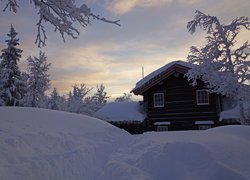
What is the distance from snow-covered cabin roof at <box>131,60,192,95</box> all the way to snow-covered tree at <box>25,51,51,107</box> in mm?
19584

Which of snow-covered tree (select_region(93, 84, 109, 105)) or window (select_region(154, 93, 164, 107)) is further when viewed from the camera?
snow-covered tree (select_region(93, 84, 109, 105))

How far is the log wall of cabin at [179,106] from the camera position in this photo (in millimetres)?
23422

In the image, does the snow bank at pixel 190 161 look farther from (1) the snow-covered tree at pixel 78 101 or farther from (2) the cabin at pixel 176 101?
(1) the snow-covered tree at pixel 78 101

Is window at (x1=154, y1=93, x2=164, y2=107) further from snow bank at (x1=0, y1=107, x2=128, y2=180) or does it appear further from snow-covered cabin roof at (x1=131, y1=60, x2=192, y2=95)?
snow bank at (x1=0, y1=107, x2=128, y2=180)

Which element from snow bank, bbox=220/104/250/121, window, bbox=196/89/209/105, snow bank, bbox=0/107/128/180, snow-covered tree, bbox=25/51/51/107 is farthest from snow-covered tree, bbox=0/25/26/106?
snow bank, bbox=0/107/128/180

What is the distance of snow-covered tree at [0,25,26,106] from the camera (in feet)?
111

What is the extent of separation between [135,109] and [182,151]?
19741 mm

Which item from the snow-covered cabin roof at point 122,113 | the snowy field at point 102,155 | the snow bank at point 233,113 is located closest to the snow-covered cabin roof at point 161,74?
the snow-covered cabin roof at point 122,113

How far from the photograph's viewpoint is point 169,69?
24156mm

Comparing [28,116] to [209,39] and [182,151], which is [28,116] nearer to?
[182,151]

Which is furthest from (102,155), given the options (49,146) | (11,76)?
(11,76)

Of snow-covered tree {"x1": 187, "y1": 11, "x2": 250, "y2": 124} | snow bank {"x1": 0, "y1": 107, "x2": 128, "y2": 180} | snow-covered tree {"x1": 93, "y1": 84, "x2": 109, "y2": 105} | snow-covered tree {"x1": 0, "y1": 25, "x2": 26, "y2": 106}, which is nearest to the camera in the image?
snow bank {"x1": 0, "y1": 107, "x2": 128, "y2": 180}

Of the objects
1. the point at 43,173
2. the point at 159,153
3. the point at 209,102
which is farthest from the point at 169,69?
the point at 43,173

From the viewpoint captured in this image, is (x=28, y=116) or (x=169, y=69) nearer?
(x=28, y=116)
